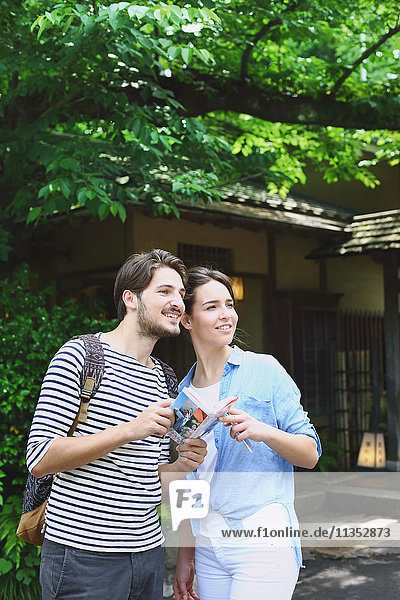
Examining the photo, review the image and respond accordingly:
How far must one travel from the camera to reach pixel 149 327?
261cm

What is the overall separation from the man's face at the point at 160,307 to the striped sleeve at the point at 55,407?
326 millimetres

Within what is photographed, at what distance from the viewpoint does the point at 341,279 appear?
1152 cm

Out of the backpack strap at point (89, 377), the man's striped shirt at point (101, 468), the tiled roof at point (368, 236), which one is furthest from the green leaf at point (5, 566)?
the tiled roof at point (368, 236)

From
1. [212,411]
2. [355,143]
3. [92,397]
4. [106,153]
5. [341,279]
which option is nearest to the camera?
[212,411]

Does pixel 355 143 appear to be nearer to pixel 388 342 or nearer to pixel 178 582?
pixel 388 342

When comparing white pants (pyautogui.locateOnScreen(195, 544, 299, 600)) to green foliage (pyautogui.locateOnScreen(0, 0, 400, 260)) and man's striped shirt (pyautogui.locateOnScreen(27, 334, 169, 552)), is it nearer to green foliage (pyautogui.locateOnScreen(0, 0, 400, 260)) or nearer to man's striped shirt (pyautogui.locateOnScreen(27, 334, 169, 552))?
man's striped shirt (pyautogui.locateOnScreen(27, 334, 169, 552))

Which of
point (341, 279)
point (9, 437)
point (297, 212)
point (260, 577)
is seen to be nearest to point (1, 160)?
point (9, 437)

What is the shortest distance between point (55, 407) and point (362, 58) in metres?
6.15

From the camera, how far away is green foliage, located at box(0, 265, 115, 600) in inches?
201

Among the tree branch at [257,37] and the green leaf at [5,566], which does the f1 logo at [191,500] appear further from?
the tree branch at [257,37]

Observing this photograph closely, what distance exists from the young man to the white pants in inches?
9.9

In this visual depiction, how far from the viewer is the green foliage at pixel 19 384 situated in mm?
5109

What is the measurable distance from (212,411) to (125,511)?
55cm

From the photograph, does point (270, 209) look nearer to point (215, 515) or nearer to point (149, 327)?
point (149, 327)
